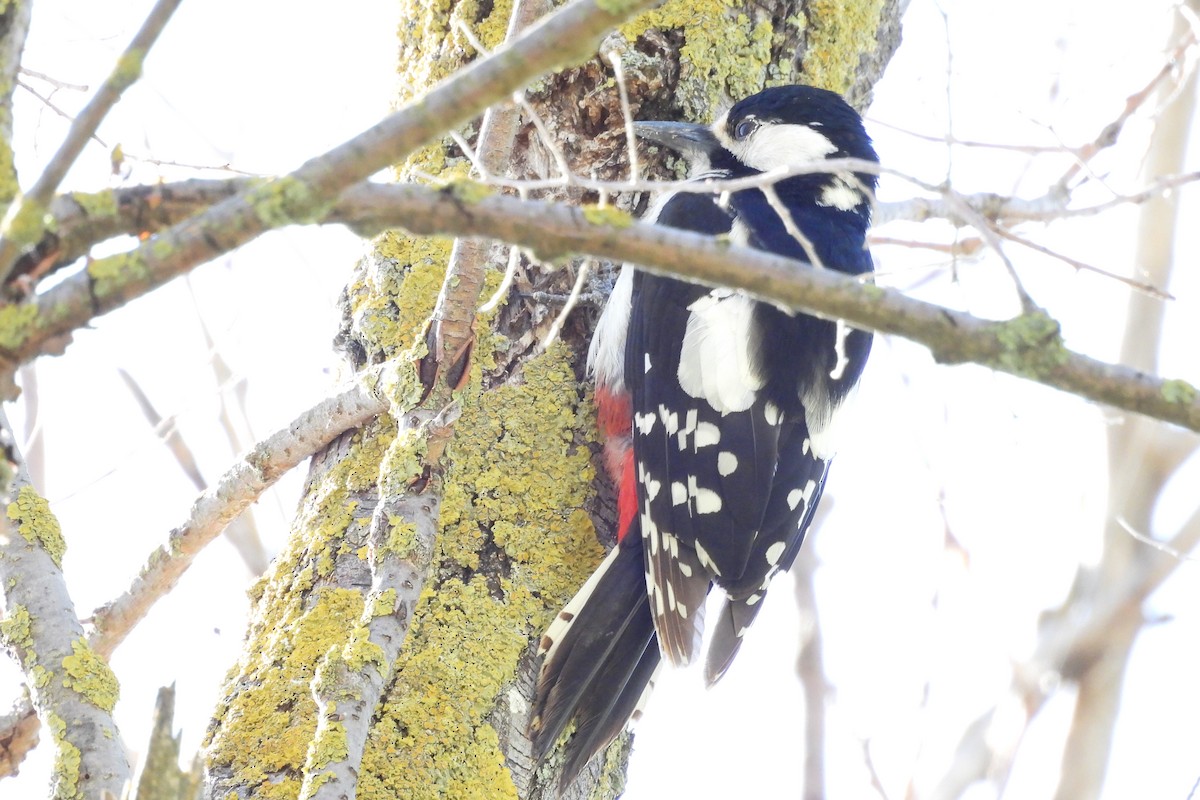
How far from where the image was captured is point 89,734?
1.57m

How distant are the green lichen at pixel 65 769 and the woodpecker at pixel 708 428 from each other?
1005 mm

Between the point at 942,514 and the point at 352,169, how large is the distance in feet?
10.1

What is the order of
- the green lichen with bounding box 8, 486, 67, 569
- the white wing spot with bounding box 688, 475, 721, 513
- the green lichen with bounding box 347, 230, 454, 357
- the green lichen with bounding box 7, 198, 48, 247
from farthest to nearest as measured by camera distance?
1. the white wing spot with bounding box 688, 475, 721, 513
2. the green lichen with bounding box 347, 230, 454, 357
3. the green lichen with bounding box 8, 486, 67, 569
4. the green lichen with bounding box 7, 198, 48, 247

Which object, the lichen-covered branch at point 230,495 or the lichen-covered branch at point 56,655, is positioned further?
the lichen-covered branch at point 230,495

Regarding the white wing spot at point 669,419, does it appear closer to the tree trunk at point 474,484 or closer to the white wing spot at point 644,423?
the white wing spot at point 644,423

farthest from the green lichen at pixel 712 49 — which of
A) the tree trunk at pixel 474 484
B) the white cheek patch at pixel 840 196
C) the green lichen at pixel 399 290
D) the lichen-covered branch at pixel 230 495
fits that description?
the lichen-covered branch at pixel 230 495

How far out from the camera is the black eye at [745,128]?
2.94 m

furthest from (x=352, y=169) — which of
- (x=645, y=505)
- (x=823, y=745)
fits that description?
(x=823, y=745)

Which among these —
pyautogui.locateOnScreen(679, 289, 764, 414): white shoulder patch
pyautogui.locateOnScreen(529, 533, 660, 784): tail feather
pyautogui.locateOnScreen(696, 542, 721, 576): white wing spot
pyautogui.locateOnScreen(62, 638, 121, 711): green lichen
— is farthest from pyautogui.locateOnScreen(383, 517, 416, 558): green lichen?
pyautogui.locateOnScreen(679, 289, 764, 414): white shoulder patch

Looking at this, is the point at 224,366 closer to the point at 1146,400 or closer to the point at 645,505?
the point at 645,505

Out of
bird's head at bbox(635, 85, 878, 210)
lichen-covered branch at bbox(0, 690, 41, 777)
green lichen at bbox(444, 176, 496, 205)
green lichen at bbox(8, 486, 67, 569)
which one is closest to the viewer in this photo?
green lichen at bbox(444, 176, 496, 205)

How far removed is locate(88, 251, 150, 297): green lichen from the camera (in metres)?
1.04

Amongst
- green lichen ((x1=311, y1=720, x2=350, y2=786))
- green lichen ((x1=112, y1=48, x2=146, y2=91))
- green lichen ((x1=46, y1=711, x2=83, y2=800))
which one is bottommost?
green lichen ((x1=46, y1=711, x2=83, y2=800))

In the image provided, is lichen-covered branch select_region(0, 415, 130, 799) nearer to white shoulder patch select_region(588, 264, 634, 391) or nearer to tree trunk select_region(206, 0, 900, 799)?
tree trunk select_region(206, 0, 900, 799)
